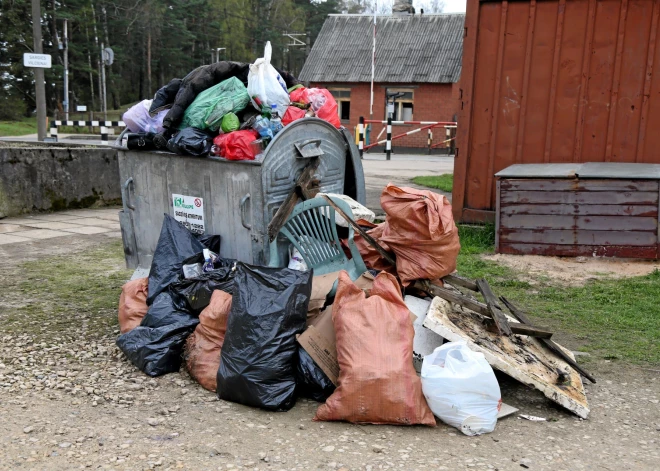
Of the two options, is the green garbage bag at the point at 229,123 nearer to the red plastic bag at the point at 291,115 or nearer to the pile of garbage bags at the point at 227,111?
the pile of garbage bags at the point at 227,111

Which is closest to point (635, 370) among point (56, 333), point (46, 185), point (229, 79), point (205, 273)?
point (205, 273)

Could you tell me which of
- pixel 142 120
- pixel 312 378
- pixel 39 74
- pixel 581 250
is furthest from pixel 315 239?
pixel 39 74

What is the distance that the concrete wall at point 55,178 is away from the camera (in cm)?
862

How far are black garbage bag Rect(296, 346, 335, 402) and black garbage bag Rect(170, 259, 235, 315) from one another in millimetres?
761

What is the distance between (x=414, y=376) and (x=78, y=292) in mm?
3282

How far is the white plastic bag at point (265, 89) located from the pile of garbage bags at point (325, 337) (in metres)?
0.92

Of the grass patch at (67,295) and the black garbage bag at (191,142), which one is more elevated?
the black garbage bag at (191,142)

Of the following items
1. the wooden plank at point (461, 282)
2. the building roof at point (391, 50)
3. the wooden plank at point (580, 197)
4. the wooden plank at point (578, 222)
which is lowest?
the wooden plank at point (461, 282)

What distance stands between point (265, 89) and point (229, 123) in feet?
1.09

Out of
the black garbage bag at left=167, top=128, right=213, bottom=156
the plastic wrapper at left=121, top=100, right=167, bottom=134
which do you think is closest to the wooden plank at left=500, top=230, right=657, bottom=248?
the black garbage bag at left=167, top=128, right=213, bottom=156

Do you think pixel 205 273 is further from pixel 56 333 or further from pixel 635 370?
pixel 635 370

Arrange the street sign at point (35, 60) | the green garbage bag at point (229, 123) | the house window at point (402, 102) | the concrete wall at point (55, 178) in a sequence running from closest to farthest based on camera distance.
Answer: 1. the green garbage bag at point (229, 123)
2. the concrete wall at point (55, 178)
3. the street sign at point (35, 60)
4. the house window at point (402, 102)

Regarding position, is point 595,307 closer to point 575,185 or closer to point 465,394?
point 575,185

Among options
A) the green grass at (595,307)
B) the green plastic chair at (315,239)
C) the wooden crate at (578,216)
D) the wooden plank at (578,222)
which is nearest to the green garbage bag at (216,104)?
the green plastic chair at (315,239)
